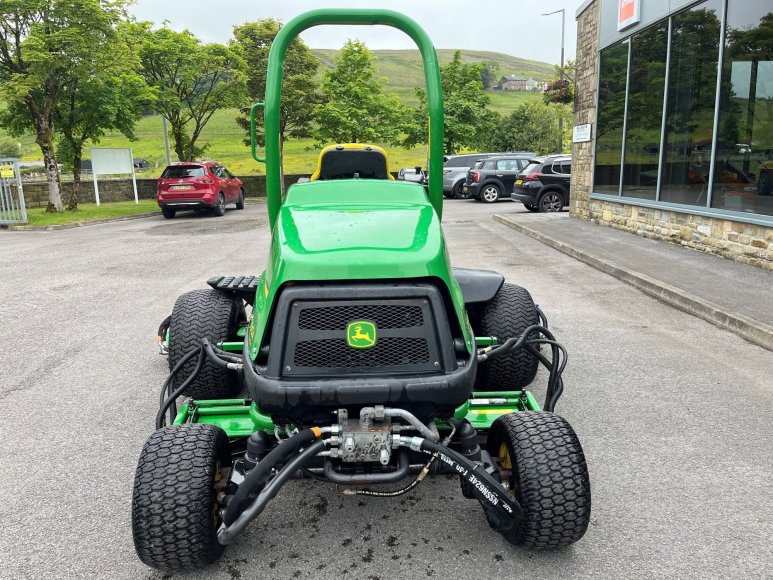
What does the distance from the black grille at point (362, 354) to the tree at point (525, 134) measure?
170ft

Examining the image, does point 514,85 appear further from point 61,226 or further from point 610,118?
point 61,226

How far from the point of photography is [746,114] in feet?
29.8

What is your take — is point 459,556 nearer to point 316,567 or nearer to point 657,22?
point 316,567

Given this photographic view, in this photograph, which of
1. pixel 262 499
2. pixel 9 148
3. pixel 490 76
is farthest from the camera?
pixel 490 76

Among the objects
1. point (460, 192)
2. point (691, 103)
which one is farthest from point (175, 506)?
point (460, 192)

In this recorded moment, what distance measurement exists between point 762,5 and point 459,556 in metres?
9.35

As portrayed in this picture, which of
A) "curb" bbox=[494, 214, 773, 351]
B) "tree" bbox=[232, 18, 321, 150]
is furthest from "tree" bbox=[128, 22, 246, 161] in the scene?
"curb" bbox=[494, 214, 773, 351]

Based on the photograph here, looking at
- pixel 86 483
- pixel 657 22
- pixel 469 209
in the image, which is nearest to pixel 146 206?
pixel 469 209

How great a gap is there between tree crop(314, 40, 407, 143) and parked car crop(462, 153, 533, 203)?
10800mm

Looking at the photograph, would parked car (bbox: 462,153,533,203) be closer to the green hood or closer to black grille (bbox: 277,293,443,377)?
the green hood

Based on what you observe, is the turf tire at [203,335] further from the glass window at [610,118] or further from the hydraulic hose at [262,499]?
the glass window at [610,118]

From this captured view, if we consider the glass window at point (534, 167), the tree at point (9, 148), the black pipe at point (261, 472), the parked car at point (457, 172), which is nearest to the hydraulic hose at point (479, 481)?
the black pipe at point (261, 472)

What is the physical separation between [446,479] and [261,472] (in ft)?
4.29

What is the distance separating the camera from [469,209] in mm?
21266
